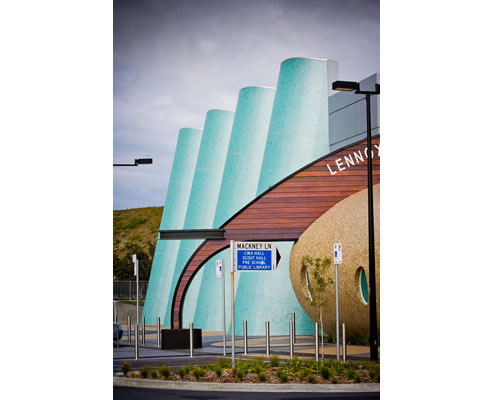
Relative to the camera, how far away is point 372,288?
15633 mm

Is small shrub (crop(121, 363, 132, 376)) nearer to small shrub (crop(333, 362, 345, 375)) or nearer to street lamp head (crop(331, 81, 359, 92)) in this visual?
small shrub (crop(333, 362, 345, 375))

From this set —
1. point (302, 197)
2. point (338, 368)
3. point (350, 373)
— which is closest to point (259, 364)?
point (338, 368)

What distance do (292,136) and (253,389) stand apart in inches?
399

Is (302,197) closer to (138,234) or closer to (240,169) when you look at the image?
(240,169)

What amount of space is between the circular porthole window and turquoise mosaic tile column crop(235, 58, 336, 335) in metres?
2.95

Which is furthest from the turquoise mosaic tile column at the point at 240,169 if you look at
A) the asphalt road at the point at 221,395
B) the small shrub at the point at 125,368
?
the asphalt road at the point at 221,395

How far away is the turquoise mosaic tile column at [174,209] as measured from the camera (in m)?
33.1

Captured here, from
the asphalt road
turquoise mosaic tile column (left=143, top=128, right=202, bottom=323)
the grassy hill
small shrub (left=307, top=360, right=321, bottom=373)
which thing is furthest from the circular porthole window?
the grassy hill

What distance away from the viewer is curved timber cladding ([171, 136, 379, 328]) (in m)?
20.5
